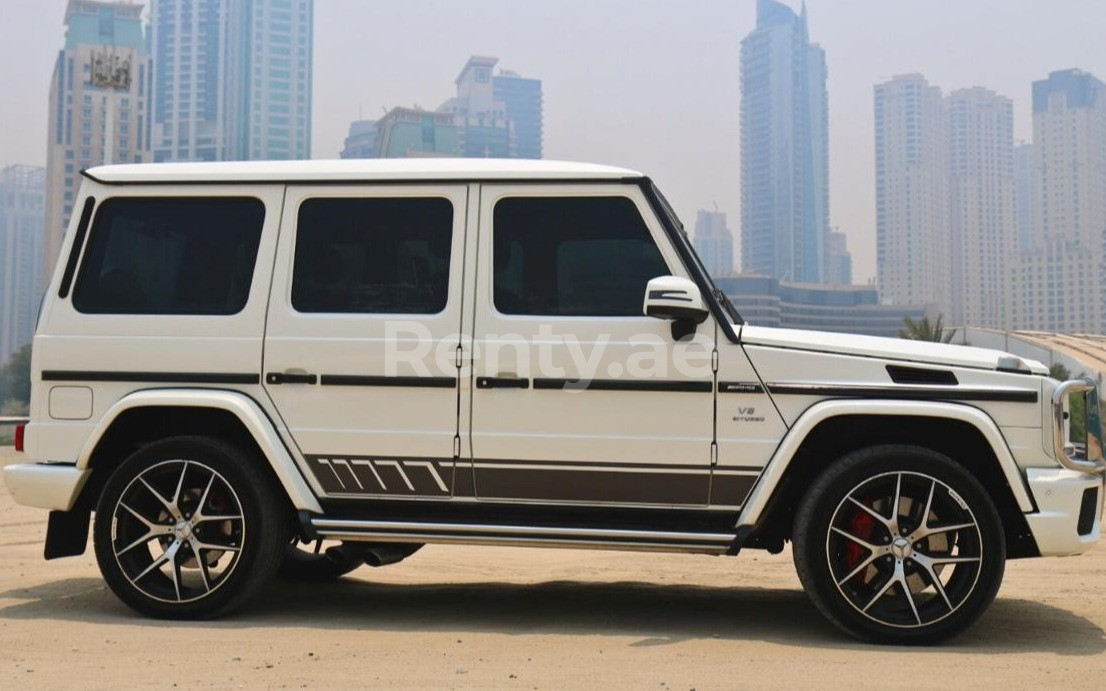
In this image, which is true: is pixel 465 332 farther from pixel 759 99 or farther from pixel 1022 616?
pixel 759 99

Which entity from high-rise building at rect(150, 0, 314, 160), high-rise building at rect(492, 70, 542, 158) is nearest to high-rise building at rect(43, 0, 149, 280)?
A: high-rise building at rect(150, 0, 314, 160)

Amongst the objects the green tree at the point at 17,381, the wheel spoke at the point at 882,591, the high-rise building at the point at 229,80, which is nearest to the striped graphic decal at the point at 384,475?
the wheel spoke at the point at 882,591

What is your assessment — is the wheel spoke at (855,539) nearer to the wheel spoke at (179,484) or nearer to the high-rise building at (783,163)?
the wheel spoke at (179,484)

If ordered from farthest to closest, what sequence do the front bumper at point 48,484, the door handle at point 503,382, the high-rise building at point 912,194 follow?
the high-rise building at point 912,194 < the front bumper at point 48,484 < the door handle at point 503,382

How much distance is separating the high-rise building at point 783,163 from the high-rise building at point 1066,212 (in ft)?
115

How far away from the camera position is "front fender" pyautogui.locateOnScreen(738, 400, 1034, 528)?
4.82 m

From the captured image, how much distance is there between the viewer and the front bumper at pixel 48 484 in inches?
216

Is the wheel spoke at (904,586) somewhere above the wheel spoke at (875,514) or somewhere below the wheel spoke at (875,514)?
below

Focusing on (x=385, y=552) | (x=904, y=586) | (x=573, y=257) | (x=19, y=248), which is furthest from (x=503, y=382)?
(x=19, y=248)

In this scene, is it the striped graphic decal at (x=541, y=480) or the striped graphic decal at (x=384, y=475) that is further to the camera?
the striped graphic decal at (x=384, y=475)

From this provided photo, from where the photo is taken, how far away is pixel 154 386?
546cm

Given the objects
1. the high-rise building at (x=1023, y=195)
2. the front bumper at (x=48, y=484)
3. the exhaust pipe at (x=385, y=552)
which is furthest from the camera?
the high-rise building at (x=1023, y=195)

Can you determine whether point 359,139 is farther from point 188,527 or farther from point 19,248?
point 188,527

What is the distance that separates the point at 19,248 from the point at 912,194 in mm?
119486
